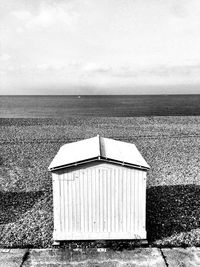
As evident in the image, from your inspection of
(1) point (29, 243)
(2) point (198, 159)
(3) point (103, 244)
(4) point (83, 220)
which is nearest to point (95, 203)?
(4) point (83, 220)

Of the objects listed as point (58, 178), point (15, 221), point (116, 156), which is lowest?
point (15, 221)

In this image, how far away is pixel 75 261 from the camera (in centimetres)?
873

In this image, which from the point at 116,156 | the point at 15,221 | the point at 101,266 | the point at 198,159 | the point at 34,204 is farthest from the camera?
the point at 198,159

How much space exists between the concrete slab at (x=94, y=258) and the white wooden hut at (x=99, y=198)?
556 millimetres

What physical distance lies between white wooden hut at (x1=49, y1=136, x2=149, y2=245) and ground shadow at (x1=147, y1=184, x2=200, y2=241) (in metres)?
1.31

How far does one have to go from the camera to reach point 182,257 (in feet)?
29.2

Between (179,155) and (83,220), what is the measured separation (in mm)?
16002

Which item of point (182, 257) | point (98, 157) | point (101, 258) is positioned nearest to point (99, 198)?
point (98, 157)

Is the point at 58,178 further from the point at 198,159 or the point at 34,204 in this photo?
the point at 198,159

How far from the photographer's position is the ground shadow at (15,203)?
1228cm

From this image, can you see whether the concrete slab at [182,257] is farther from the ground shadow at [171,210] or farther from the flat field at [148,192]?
the ground shadow at [171,210]

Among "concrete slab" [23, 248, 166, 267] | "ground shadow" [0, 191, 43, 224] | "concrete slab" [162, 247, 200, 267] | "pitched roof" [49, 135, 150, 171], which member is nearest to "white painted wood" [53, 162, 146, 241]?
"pitched roof" [49, 135, 150, 171]

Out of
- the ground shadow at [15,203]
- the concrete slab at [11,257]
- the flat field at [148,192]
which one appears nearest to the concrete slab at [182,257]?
the flat field at [148,192]

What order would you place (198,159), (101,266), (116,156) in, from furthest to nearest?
(198,159) < (116,156) < (101,266)
